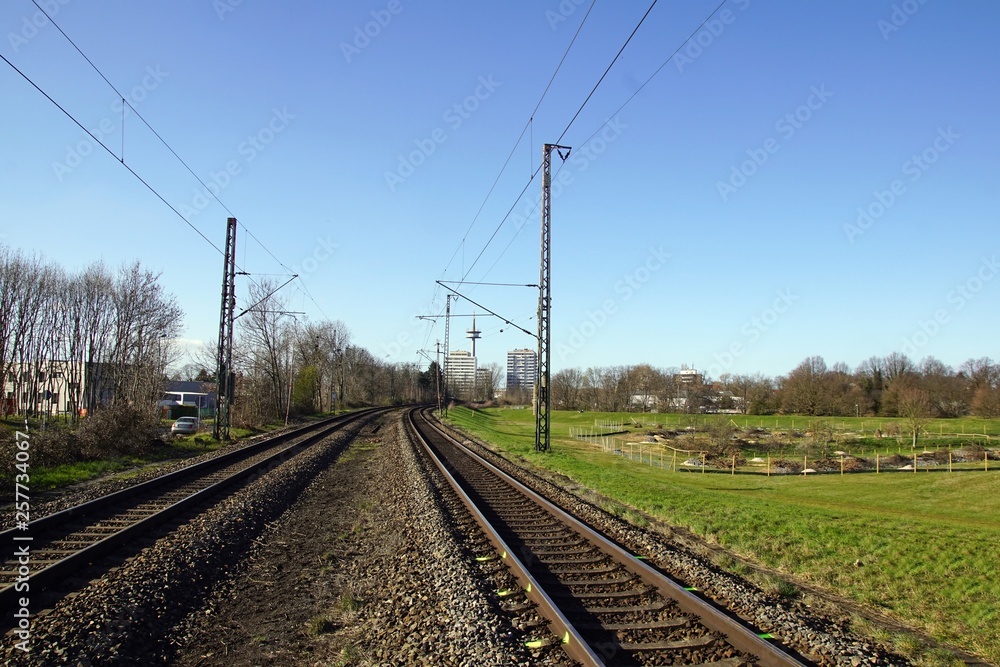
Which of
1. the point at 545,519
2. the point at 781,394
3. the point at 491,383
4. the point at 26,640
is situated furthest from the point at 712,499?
the point at 491,383

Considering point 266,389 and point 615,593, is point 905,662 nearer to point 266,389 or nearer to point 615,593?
point 615,593

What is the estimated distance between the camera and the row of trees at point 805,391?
97.1m

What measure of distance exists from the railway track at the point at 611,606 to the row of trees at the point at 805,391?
68.1 metres

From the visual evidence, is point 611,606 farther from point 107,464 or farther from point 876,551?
point 107,464

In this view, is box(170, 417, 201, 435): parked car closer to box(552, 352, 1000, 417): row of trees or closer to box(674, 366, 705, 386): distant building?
box(552, 352, 1000, 417): row of trees

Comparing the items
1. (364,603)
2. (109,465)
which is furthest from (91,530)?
(109,465)

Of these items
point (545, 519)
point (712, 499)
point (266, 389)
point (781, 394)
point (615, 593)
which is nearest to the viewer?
point (615, 593)

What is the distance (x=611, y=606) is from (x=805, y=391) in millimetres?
107210

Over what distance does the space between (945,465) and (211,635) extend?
152ft

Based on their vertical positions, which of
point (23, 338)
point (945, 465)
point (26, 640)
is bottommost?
point (945, 465)

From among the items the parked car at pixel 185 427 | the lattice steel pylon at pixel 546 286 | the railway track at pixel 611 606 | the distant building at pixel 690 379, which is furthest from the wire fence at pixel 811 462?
the distant building at pixel 690 379

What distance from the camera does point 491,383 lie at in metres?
180

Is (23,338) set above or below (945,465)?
above

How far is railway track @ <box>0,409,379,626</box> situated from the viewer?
285 inches
